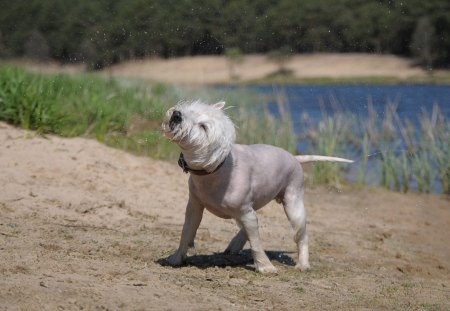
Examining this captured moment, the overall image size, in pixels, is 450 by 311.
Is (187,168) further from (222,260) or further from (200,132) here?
(222,260)

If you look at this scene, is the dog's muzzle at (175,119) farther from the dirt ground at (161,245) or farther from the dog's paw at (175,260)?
the dog's paw at (175,260)

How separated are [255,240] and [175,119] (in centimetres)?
130

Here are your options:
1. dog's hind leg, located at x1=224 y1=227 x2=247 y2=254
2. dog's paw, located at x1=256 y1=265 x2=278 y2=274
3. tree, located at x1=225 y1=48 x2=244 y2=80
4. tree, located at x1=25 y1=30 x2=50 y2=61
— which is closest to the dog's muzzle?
dog's paw, located at x1=256 y1=265 x2=278 y2=274

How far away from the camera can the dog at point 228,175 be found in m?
6.01

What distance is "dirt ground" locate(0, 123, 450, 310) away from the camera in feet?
18.1

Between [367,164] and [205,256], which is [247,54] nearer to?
[367,164]

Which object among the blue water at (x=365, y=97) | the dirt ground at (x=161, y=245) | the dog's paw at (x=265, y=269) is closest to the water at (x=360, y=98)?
the blue water at (x=365, y=97)

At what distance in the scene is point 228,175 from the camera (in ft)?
20.8

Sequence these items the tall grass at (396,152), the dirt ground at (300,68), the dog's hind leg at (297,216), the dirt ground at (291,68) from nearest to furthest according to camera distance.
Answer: the dog's hind leg at (297,216)
the tall grass at (396,152)
the dirt ground at (291,68)
the dirt ground at (300,68)

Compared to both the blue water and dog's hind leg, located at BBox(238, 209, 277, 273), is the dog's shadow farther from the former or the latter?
the blue water

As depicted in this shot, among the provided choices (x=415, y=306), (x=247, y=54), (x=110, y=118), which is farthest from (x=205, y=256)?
(x=247, y=54)

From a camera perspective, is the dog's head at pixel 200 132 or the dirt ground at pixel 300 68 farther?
the dirt ground at pixel 300 68

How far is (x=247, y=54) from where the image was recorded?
15805 millimetres

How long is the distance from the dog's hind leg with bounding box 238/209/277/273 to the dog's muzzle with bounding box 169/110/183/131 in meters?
1.03
